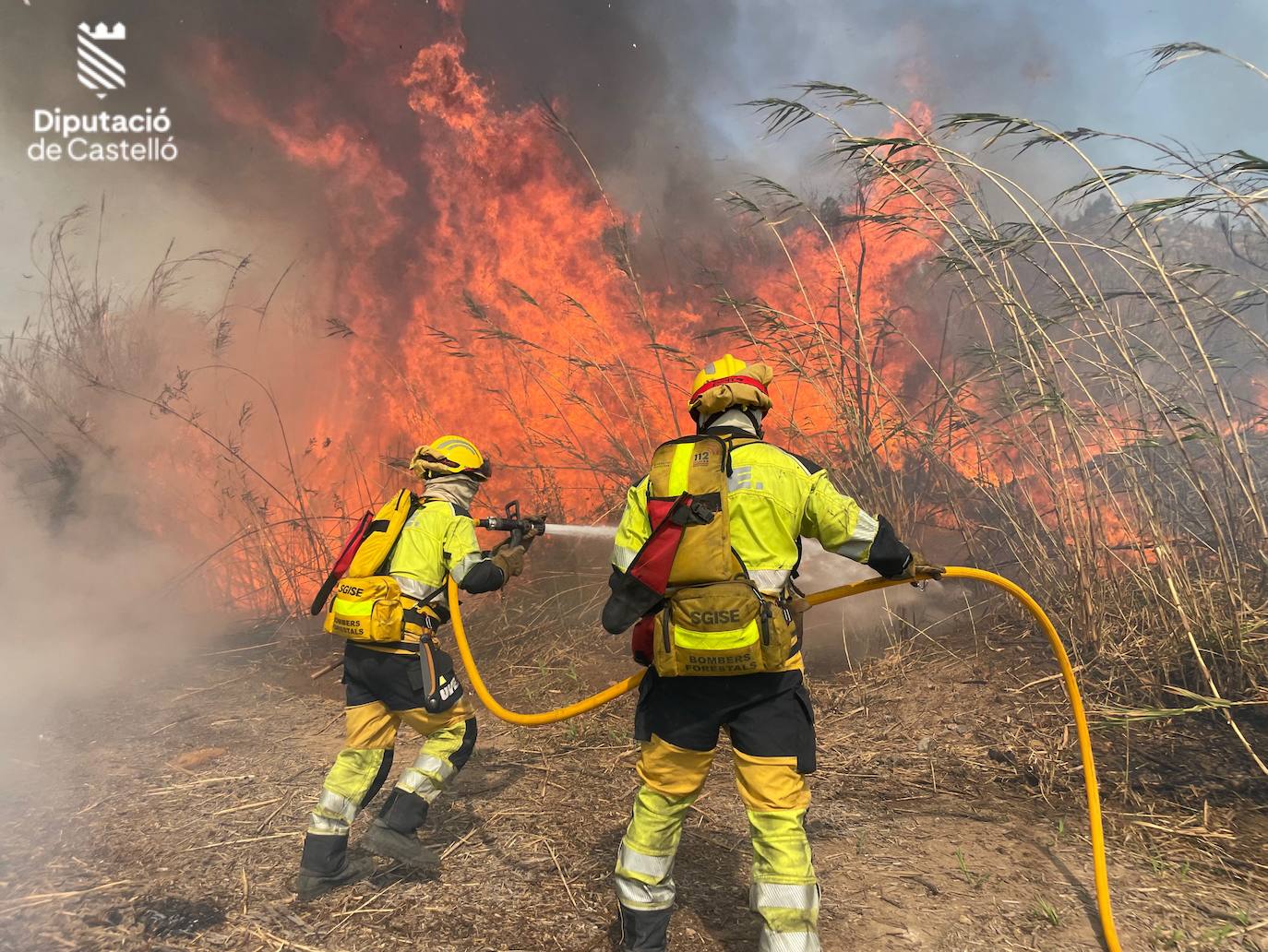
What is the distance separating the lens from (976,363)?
5.58 m

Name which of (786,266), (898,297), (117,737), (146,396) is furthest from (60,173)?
(898,297)

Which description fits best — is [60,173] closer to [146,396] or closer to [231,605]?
[146,396]

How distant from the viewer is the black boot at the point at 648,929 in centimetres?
228

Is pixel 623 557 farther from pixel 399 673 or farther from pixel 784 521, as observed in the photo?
pixel 399 673

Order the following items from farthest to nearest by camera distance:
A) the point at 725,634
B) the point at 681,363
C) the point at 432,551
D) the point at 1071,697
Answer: the point at 681,363 < the point at 432,551 < the point at 1071,697 < the point at 725,634

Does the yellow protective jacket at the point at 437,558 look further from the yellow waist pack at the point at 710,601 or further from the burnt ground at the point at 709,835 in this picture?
the yellow waist pack at the point at 710,601

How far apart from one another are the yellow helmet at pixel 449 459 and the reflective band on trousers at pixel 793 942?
7.14 feet

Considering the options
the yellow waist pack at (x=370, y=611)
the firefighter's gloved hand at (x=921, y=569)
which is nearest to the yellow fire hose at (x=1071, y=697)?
the firefighter's gloved hand at (x=921, y=569)

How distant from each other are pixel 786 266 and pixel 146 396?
8.21 meters

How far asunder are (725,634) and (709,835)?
63.6 inches

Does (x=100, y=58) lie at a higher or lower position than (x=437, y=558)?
higher

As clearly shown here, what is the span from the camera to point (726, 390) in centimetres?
244

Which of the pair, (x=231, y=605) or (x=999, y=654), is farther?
(x=231, y=605)

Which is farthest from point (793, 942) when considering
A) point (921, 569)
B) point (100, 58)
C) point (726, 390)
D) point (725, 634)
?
point (100, 58)
